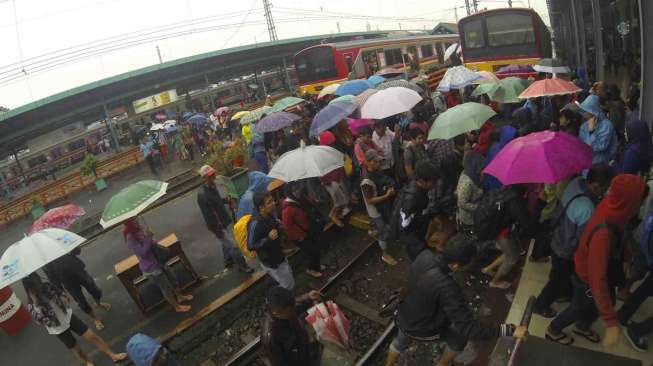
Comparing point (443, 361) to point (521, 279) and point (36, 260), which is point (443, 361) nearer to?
point (521, 279)


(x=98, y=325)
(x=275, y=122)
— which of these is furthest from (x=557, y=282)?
(x=98, y=325)

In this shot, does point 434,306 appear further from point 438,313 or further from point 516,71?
point 516,71

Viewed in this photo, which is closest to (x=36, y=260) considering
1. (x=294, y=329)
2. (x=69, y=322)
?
(x=69, y=322)

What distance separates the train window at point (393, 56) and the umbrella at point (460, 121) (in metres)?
12.2

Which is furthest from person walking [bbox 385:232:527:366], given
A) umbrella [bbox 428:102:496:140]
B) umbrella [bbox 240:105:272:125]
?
umbrella [bbox 240:105:272:125]

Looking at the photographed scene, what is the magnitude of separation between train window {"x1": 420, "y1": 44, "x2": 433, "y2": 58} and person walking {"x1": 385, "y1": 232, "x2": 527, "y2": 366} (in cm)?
1805

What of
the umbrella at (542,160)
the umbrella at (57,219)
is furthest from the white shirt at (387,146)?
the umbrella at (57,219)

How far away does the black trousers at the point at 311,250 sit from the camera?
5.20 metres

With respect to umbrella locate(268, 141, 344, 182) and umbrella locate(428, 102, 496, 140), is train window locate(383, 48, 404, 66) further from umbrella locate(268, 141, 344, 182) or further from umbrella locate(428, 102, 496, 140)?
umbrella locate(268, 141, 344, 182)

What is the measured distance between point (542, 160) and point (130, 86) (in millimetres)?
23651

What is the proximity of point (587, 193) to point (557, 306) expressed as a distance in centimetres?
148

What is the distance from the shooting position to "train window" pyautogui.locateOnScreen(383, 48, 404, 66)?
16.6 m

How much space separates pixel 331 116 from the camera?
6113 mm

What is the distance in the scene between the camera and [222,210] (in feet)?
18.3
